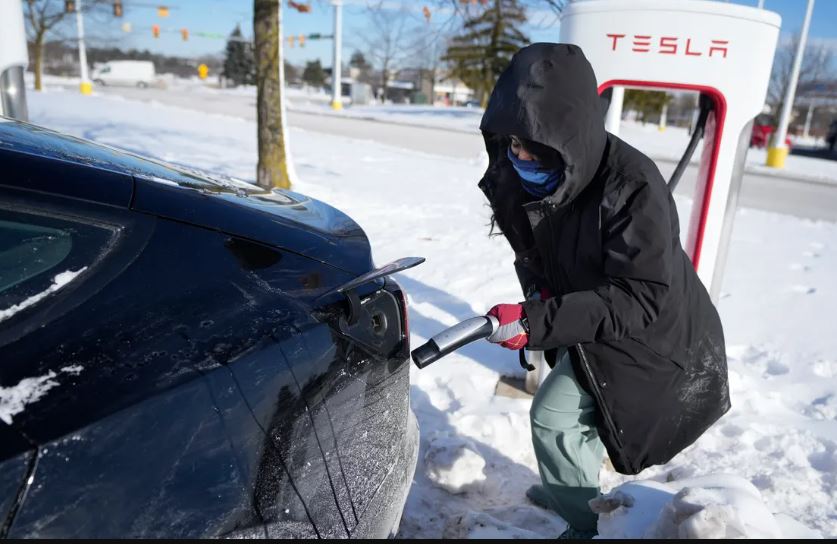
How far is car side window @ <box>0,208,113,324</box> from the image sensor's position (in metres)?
1.23

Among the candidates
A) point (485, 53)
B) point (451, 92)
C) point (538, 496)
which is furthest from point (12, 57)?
point (451, 92)

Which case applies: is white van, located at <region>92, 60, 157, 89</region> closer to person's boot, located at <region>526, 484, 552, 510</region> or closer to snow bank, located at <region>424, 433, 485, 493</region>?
snow bank, located at <region>424, 433, 485, 493</region>

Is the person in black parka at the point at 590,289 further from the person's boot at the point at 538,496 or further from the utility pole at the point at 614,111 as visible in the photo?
the utility pole at the point at 614,111

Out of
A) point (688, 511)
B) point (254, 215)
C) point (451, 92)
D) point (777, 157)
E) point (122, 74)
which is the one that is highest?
point (451, 92)

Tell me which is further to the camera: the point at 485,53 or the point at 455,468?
the point at 485,53

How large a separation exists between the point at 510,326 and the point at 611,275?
1.02ft

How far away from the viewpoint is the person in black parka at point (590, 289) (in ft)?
5.65

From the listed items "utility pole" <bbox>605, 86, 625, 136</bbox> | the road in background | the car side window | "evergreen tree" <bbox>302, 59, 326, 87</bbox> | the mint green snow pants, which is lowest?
the road in background

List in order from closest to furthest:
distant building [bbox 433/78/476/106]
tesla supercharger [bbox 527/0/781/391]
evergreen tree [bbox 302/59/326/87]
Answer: tesla supercharger [bbox 527/0/781/391], evergreen tree [bbox 302/59/326/87], distant building [bbox 433/78/476/106]

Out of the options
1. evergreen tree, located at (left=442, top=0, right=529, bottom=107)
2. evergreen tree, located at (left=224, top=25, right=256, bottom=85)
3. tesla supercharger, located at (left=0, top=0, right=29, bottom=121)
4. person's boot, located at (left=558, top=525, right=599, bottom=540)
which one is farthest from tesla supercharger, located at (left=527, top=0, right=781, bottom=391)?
evergreen tree, located at (left=224, top=25, right=256, bottom=85)

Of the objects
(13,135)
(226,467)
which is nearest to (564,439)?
(226,467)

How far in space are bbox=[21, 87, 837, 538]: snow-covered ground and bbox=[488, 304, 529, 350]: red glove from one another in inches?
22.8

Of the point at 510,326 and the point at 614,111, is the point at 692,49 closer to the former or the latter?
the point at 614,111

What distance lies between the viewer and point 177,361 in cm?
125
